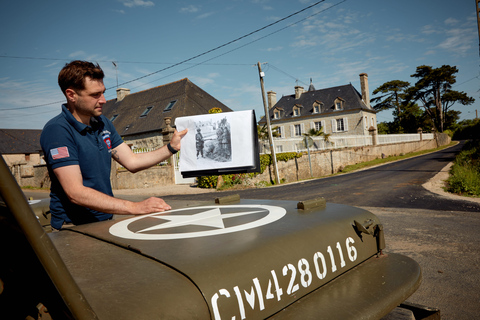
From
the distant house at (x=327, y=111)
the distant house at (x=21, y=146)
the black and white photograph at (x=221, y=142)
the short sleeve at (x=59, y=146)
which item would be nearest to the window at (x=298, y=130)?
the distant house at (x=327, y=111)

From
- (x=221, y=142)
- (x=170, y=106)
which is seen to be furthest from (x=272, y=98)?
(x=221, y=142)

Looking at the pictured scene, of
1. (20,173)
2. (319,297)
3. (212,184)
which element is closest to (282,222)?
(319,297)

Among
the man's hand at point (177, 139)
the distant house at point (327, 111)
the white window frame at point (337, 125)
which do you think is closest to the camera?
the man's hand at point (177, 139)

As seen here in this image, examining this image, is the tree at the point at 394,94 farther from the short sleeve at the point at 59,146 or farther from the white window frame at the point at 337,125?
the short sleeve at the point at 59,146

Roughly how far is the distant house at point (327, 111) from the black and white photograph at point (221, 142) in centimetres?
4281

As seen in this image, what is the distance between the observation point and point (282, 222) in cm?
153

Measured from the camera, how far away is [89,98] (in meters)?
2.12

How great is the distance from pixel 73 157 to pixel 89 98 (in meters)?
0.44

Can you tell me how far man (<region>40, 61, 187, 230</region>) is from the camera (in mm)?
1824

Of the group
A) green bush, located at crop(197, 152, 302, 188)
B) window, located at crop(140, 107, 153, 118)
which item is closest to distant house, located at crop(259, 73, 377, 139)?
window, located at crop(140, 107, 153, 118)

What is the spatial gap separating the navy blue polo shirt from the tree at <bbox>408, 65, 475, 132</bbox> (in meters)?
66.6

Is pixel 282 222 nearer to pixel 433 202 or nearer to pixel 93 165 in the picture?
pixel 93 165

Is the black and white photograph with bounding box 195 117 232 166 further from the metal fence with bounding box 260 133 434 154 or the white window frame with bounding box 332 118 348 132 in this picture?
the white window frame with bounding box 332 118 348 132

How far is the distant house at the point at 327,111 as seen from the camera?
47094 millimetres
